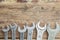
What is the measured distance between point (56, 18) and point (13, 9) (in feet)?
1.27

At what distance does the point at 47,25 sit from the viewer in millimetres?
1597

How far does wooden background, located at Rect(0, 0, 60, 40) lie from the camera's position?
158 cm

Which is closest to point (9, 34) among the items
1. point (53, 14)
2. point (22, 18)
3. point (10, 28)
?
point (10, 28)

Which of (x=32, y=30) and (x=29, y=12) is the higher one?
(x=29, y=12)

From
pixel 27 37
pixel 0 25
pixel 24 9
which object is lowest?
pixel 27 37

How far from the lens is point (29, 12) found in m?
1.60

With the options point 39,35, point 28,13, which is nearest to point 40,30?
point 39,35

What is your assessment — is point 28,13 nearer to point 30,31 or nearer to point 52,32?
point 30,31

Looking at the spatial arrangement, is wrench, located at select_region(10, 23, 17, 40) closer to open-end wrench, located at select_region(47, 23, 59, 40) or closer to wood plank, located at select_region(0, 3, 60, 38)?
wood plank, located at select_region(0, 3, 60, 38)

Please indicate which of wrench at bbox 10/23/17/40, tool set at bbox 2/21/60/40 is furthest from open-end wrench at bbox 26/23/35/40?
wrench at bbox 10/23/17/40

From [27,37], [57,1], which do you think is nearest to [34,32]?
[27,37]

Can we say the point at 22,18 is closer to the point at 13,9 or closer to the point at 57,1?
the point at 13,9

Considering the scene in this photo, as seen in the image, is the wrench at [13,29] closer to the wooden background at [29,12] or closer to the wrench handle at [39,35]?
the wooden background at [29,12]

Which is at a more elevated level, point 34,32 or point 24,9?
point 24,9
